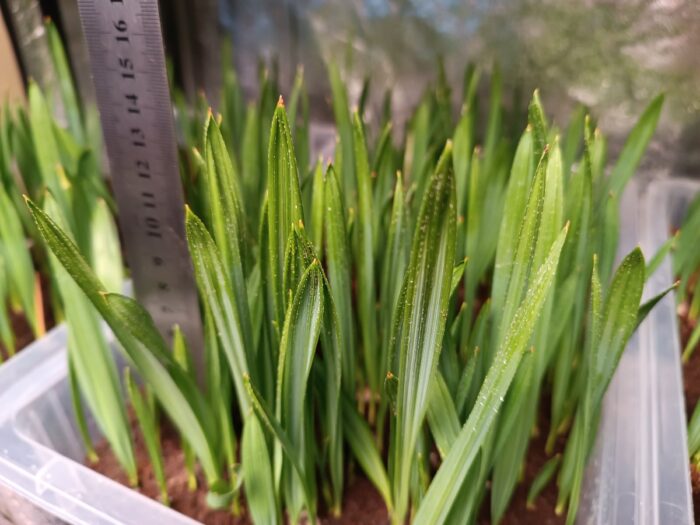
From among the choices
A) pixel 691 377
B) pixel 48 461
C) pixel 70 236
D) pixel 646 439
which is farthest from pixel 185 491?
pixel 691 377

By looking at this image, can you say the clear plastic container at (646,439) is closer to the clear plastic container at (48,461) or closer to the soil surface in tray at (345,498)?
the soil surface in tray at (345,498)

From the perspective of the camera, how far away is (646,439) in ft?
1.33

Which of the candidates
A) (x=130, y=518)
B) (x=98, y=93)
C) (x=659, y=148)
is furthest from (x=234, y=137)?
(x=659, y=148)

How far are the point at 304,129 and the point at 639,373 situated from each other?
0.35 metres

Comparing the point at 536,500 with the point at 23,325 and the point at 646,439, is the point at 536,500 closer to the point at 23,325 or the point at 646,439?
Answer: the point at 646,439

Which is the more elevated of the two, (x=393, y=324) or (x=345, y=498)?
(x=393, y=324)

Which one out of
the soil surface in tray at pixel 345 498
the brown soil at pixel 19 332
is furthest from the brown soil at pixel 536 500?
the brown soil at pixel 19 332

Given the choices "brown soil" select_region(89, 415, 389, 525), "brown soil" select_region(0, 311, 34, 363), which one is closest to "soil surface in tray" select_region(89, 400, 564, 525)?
"brown soil" select_region(89, 415, 389, 525)

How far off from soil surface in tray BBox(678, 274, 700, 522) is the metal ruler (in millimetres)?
364

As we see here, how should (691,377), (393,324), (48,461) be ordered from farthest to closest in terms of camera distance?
(691,377), (48,461), (393,324)

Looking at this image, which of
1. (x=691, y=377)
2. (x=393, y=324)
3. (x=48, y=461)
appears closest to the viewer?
(x=393, y=324)

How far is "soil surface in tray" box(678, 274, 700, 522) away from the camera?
1.36 ft

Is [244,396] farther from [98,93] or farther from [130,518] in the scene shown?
[98,93]

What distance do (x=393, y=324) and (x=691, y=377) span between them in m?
0.37
